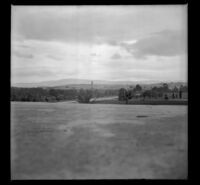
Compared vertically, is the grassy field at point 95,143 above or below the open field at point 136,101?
below

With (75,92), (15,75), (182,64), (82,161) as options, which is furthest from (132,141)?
(15,75)

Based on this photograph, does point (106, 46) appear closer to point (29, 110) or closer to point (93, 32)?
point (93, 32)

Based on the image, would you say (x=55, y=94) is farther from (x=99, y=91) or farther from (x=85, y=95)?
(x=99, y=91)

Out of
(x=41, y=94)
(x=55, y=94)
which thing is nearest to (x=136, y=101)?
(x=55, y=94)

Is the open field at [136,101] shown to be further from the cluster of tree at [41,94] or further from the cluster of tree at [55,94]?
the cluster of tree at [41,94]

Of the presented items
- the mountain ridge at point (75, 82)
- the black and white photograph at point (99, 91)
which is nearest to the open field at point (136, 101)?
the black and white photograph at point (99, 91)

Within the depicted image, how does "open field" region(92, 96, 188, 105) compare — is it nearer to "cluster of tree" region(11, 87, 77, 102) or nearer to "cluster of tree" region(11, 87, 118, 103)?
"cluster of tree" region(11, 87, 118, 103)
